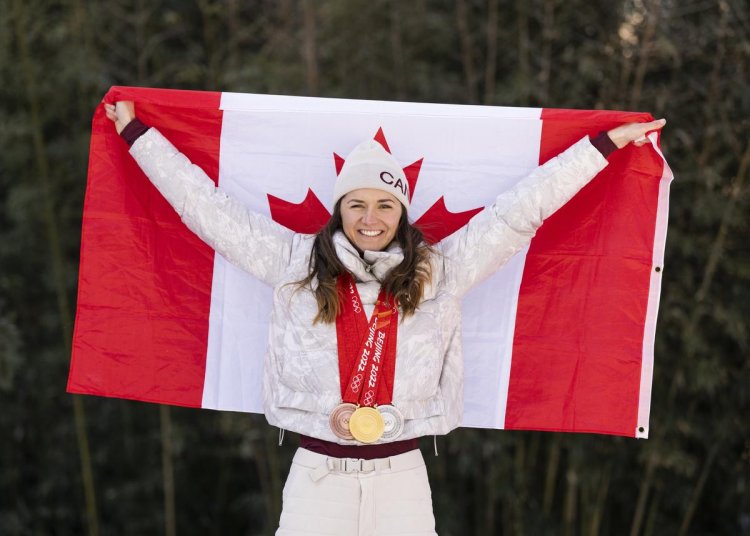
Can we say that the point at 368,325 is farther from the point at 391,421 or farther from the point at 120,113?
the point at 120,113

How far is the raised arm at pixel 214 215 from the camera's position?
2.40m

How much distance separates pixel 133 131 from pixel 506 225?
1.09 m

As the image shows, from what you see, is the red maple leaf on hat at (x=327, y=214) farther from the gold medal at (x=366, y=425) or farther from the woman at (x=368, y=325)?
the gold medal at (x=366, y=425)

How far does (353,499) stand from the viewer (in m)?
2.23

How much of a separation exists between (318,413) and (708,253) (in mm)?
1978

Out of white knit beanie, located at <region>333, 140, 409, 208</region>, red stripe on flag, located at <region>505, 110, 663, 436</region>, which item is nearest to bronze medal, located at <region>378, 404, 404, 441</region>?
white knit beanie, located at <region>333, 140, 409, 208</region>

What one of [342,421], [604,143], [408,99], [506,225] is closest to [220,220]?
[342,421]

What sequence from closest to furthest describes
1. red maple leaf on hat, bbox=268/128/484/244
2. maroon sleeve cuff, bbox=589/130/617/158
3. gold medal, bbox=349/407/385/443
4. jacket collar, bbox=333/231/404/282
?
gold medal, bbox=349/407/385/443, jacket collar, bbox=333/231/404/282, maroon sleeve cuff, bbox=589/130/617/158, red maple leaf on hat, bbox=268/128/484/244

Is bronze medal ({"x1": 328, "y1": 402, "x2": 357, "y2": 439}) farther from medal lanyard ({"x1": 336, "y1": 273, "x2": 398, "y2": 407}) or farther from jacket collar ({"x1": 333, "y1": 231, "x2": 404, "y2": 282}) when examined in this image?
jacket collar ({"x1": 333, "y1": 231, "x2": 404, "y2": 282})

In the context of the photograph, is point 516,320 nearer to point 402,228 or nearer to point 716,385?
point 402,228

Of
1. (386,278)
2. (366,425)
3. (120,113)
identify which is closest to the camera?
(366,425)

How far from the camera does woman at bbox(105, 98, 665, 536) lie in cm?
223

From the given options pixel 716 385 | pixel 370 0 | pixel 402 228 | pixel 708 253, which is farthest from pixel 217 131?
pixel 716 385

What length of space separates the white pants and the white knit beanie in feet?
2.20
